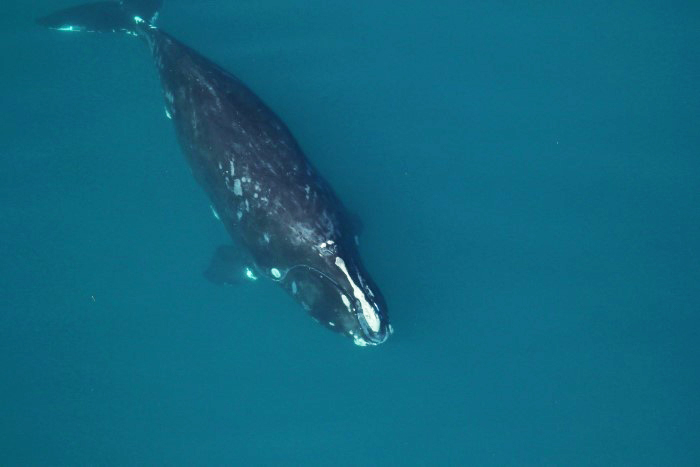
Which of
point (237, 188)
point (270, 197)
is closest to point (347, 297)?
point (270, 197)

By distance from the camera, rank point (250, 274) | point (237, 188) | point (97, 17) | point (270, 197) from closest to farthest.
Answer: point (270, 197) → point (237, 188) → point (250, 274) → point (97, 17)

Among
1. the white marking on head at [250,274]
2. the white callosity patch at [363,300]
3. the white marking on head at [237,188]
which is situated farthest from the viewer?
the white marking on head at [250,274]

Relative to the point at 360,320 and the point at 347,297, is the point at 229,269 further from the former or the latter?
the point at 360,320

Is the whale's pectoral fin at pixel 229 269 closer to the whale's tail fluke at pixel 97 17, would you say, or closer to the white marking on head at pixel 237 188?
the white marking on head at pixel 237 188

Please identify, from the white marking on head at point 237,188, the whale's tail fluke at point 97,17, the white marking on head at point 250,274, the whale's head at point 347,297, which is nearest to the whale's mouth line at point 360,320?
the whale's head at point 347,297

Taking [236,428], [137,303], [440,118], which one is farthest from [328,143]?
[236,428]

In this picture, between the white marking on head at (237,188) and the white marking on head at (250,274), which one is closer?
the white marking on head at (237,188)
